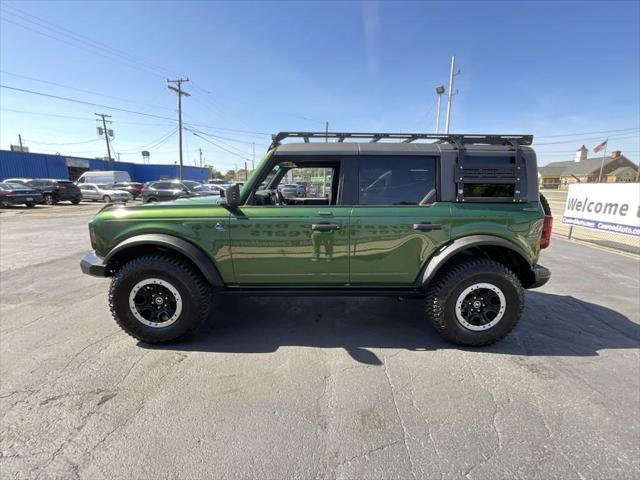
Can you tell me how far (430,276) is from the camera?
9.46ft

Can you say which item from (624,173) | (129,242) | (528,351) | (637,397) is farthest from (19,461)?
(624,173)

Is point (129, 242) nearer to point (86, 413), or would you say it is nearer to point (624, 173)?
point (86, 413)

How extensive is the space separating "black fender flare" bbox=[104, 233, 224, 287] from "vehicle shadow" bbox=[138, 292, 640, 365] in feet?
2.46

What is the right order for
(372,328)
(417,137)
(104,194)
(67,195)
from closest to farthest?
→ 1. (417,137)
2. (372,328)
3. (67,195)
4. (104,194)

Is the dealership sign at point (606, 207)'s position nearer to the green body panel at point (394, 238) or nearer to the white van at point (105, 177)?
the green body panel at point (394, 238)

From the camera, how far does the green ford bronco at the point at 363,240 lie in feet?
9.46

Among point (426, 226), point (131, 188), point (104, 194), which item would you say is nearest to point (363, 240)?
point (426, 226)

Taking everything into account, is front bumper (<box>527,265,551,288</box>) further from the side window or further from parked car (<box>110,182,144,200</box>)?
parked car (<box>110,182,144,200</box>)

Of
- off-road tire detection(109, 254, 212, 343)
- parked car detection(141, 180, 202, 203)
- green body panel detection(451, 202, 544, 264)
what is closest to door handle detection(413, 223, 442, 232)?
green body panel detection(451, 202, 544, 264)

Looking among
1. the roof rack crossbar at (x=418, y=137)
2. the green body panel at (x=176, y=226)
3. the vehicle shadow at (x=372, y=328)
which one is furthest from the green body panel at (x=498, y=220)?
the green body panel at (x=176, y=226)

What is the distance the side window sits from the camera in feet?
9.76

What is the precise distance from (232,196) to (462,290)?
7.83ft

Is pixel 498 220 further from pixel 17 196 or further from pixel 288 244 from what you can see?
pixel 17 196

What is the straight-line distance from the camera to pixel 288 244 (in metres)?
2.91
